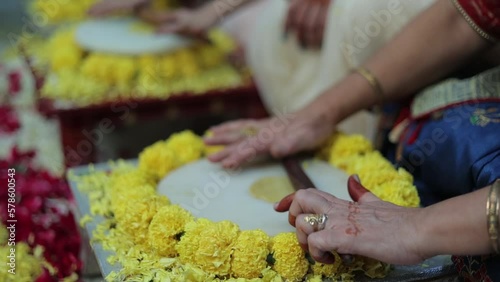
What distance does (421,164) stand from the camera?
1.35 metres

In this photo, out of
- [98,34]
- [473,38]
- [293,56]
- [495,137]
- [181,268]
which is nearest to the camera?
[181,268]

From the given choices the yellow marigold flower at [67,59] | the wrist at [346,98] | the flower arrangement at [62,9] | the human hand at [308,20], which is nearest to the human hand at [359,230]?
the wrist at [346,98]

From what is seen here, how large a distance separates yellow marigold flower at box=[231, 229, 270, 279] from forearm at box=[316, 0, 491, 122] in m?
0.43

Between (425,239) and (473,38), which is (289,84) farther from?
(425,239)

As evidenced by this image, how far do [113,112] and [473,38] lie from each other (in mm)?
1061

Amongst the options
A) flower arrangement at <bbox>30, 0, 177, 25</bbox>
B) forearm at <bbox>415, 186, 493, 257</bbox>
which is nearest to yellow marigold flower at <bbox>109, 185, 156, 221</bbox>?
forearm at <bbox>415, 186, 493, 257</bbox>

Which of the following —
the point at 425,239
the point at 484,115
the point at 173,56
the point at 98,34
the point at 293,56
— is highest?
the point at 98,34

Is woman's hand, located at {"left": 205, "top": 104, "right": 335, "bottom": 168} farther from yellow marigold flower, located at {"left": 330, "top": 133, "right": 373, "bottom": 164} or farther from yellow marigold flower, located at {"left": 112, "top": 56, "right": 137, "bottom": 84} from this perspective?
yellow marigold flower, located at {"left": 112, "top": 56, "right": 137, "bottom": 84}

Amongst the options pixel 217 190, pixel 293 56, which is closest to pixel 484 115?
pixel 217 190

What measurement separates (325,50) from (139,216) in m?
0.80

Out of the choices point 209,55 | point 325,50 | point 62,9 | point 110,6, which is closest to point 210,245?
point 325,50

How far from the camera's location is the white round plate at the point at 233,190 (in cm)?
118

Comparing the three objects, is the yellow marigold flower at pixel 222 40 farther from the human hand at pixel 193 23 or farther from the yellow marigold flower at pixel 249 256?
the yellow marigold flower at pixel 249 256

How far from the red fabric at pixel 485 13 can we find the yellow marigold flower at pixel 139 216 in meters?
0.67
